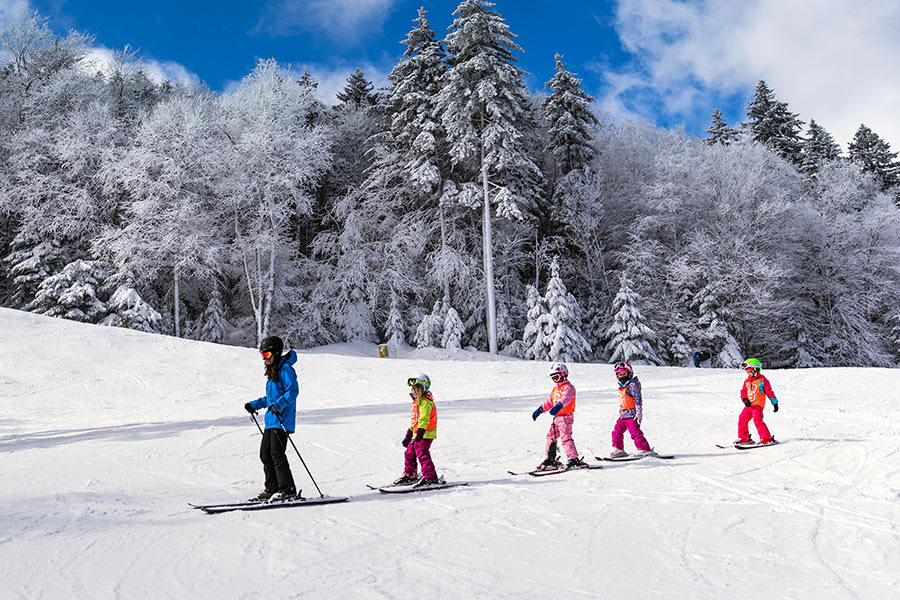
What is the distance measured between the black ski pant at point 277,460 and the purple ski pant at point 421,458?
1.53m

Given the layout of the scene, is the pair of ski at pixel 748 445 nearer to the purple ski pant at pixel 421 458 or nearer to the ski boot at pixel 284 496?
the purple ski pant at pixel 421 458

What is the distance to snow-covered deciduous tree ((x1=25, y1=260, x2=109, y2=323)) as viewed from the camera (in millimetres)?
23844

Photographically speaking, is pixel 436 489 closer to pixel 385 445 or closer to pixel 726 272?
pixel 385 445

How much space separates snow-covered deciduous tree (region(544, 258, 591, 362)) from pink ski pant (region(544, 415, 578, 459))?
54.9 ft

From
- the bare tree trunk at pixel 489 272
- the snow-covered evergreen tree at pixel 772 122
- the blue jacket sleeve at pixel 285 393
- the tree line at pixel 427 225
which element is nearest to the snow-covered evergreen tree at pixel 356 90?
the tree line at pixel 427 225

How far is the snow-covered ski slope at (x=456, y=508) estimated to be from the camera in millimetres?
3678

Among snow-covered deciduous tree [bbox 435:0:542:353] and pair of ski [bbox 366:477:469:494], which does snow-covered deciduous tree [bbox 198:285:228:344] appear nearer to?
snow-covered deciduous tree [bbox 435:0:542:353]

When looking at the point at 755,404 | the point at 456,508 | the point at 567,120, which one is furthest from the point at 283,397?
the point at 567,120

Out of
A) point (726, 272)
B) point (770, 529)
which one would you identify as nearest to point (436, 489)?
point (770, 529)

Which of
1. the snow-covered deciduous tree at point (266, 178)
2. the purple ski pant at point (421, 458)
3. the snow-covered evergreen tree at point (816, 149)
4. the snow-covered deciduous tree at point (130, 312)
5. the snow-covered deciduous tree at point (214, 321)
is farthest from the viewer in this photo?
the snow-covered evergreen tree at point (816, 149)

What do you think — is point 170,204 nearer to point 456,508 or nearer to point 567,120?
point 567,120

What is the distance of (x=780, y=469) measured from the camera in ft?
23.9

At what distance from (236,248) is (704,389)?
21.7 m

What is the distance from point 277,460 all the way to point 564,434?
3841mm
